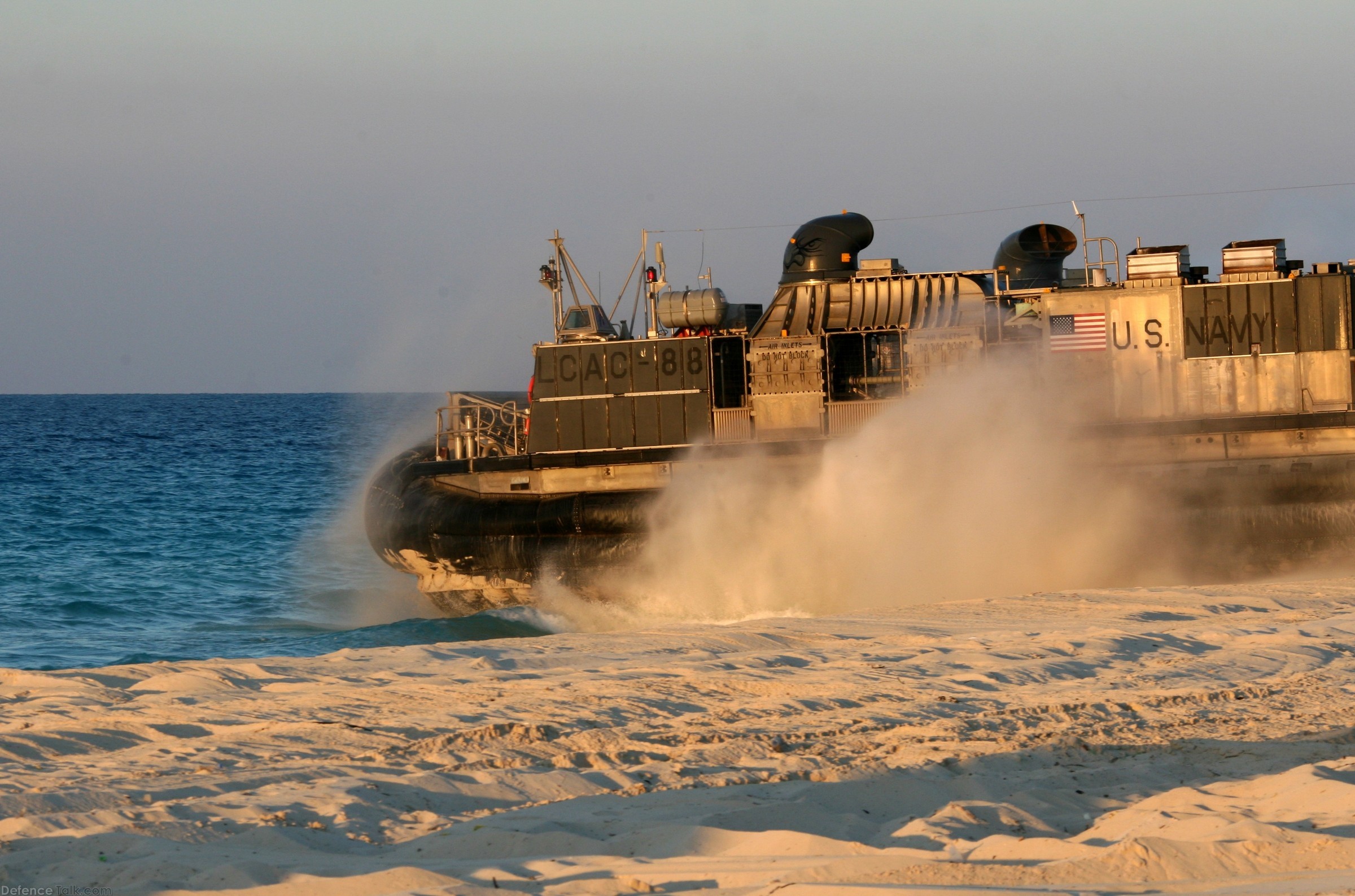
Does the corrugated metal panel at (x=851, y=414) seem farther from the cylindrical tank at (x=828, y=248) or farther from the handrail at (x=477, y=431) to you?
the handrail at (x=477, y=431)

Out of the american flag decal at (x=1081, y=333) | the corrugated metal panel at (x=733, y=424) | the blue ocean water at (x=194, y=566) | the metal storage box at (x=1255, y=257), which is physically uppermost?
the metal storage box at (x=1255, y=257)

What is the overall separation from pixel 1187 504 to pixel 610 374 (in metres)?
6.20

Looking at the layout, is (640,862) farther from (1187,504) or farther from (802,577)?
(1187,504)

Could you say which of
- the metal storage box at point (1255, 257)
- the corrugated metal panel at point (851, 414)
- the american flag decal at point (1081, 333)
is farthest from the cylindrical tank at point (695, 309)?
the metal storage box at point (1255, 257)

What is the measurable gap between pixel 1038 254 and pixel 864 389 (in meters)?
2.81

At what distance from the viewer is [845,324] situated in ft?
46.6

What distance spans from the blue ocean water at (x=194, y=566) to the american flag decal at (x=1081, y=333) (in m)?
6.23

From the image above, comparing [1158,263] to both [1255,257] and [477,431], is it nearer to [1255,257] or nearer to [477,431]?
[1255,257]

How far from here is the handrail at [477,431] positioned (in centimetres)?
1508

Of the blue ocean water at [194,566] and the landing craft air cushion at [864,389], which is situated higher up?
the landing craft air cushion at [864,389]

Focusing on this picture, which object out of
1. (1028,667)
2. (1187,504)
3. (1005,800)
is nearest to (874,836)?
(1005,800)

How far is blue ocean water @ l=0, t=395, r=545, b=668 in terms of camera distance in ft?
41.9

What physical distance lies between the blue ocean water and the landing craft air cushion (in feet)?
4.34

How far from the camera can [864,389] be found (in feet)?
46.6
